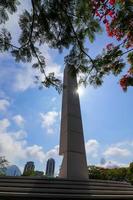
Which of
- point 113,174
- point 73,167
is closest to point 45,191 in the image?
point 73,167

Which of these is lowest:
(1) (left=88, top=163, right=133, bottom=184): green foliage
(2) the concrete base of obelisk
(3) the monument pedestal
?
(3) the monument pedestal

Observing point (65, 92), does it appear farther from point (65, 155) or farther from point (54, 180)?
point (54, 180)

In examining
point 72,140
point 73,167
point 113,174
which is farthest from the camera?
point 113,174

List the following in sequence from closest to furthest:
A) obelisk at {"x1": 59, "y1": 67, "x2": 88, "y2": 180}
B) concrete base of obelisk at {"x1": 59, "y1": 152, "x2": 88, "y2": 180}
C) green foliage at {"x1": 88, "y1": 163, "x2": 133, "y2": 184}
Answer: concrete base of obelisk at {"x1": 59, "y1": 152, "x2": 88, "y2": 180}, obelisk at {"x1": 59, "y1": 67, "x2": 88, "y2": 180}, green foliage at {"x1": 88, "y1": 163, "x2": 133, "y2": 184}

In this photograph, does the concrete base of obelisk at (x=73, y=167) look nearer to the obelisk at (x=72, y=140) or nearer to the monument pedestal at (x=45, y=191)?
the obelisk at (x=72, y=140)

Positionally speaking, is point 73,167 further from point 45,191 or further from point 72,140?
point 45,191

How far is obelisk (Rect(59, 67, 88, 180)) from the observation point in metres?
9.91

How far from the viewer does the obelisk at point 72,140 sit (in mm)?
9914

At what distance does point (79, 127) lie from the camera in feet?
36.9

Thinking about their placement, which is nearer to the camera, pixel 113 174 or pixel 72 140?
pixel 72 140

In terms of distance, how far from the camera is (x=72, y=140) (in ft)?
34.8

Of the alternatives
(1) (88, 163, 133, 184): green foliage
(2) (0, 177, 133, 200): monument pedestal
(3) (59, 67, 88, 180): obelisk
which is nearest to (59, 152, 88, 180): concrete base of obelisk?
(3) (59, 67, 88, 180): obelisk

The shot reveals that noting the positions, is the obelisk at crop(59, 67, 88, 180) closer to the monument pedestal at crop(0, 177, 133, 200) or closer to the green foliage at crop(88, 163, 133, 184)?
the monument pedestal at crop(0, 177, 133, 200)

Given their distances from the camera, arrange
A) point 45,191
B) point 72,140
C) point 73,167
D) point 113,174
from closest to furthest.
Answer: point 45,191
point 73,167
point 72,140
point 113,174
